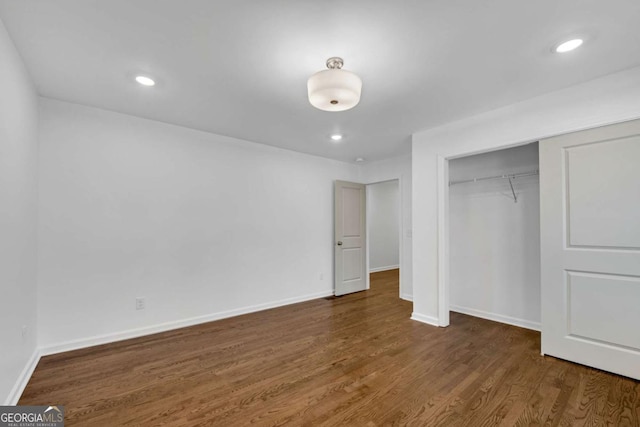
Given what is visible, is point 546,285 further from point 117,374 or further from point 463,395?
point 117,374

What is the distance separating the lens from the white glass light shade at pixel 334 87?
75.3 inches

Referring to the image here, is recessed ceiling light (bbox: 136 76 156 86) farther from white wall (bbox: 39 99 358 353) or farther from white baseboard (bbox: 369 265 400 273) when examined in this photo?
white baseboard (bbox: 369 265 400 273)

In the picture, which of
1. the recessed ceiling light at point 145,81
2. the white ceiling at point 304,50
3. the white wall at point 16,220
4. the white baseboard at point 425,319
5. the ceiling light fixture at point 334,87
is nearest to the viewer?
the white ceiling at point 304,50

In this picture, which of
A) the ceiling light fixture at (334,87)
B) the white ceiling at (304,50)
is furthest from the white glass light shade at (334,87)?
the white ceiling at (304,50)

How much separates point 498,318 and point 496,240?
3.38ft

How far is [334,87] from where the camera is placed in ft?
6.29

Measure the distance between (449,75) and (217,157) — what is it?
9.77 ft

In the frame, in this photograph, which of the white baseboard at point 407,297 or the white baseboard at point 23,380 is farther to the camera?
the white baseboard at point 407,297

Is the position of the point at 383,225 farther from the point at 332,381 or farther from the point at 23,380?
the point at 23,380

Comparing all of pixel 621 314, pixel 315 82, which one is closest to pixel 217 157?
pixel 315 82

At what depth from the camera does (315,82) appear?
6.39 feet

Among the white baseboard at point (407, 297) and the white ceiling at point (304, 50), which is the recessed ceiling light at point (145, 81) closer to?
the white ceiling at point (304, 50)

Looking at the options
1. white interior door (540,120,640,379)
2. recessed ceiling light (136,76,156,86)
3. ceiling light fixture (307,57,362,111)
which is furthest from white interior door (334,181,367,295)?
recessed ceiling light (136,76,156,86)

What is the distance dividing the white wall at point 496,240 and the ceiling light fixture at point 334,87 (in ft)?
8.96
